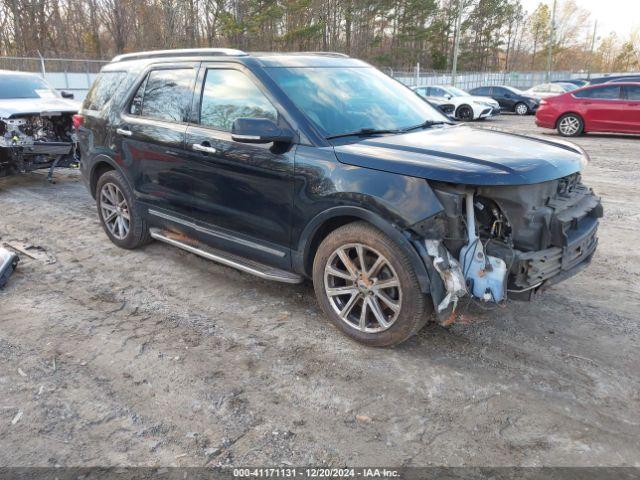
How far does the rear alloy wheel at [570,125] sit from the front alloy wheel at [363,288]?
47.3 ft

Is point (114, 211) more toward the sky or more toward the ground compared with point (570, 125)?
more toward the ground

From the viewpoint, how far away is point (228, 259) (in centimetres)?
426

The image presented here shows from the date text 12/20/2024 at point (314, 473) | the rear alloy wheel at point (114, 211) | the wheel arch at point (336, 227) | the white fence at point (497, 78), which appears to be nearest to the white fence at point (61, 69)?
the rear alloy wheel at point (114, 211)

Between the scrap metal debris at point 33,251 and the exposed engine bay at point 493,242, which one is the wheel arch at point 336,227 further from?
the scrap metal debris at point 33,251

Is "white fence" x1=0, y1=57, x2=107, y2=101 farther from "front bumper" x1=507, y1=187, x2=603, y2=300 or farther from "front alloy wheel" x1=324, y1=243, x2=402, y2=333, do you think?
"front bumper" x1=507, y1=187, x2=603, y2=300

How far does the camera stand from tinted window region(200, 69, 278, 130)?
3.88 meters

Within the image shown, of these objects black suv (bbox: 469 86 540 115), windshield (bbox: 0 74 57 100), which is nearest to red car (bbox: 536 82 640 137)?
black suv (bbox: 469 86 540 115)

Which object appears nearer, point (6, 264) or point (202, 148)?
point (202, 148)

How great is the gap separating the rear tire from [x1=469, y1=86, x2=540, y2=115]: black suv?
78.3 feet

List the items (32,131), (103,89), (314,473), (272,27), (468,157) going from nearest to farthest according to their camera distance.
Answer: (314,473), (468,157), (103,89), (32,131), (272,27)

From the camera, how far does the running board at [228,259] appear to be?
3912mm

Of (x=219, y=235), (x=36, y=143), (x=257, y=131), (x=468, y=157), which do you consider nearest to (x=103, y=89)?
(x=219, y=235)

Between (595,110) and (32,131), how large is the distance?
1457cm

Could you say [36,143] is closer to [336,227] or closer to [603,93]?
[336,227]
